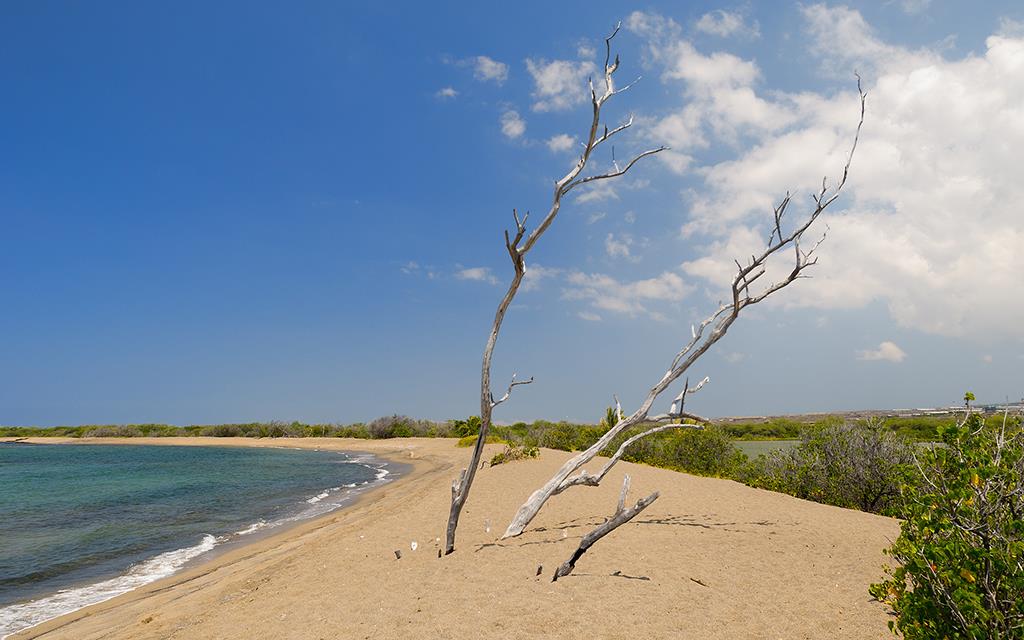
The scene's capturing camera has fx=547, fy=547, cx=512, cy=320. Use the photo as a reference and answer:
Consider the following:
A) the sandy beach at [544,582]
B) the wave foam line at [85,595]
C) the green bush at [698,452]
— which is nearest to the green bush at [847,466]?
the sandy beach at [544,582]

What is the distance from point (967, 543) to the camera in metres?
3.83

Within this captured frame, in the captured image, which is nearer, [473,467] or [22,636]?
[22,636]

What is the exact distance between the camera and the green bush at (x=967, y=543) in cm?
362

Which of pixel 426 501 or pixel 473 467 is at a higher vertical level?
pixel 473 467

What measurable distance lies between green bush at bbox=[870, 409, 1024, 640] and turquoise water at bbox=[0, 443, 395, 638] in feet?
42.9

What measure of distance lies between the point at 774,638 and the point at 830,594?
6.83ft

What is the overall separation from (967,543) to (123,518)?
23.5 m

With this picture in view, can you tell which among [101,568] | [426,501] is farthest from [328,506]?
[101,568]

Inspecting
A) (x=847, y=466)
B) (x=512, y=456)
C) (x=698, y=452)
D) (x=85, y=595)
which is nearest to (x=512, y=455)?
(x=512, y=456)

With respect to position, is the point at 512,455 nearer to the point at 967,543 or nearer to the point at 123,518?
the point at 123,518

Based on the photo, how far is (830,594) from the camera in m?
7.50

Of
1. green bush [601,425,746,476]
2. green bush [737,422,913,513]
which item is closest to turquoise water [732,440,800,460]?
green bush [601,425,746,476]

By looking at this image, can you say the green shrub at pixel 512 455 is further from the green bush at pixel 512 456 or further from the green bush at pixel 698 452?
the green bush at pixel 698 452

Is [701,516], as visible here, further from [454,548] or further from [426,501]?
[426,501]
